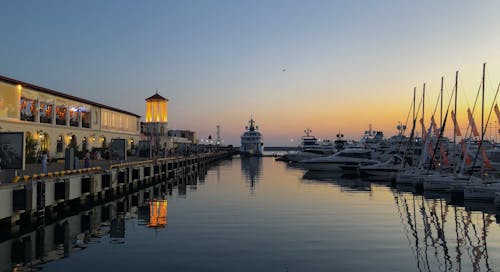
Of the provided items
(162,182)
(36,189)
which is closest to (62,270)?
(36,189)

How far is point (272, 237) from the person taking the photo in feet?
70.7

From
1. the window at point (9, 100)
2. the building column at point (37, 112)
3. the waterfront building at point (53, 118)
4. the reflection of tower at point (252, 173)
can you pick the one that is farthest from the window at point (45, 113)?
the reflection of tower at point (252, 173)

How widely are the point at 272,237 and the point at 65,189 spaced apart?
12247mm

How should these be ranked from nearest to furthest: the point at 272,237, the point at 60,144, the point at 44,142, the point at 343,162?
the point at 272,237
the point at 44,142
the point at 60,144
the point at 343,162

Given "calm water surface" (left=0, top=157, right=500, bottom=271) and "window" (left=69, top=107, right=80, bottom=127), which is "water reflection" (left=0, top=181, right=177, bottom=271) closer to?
"calm water surface" (left=0, top=157, right=500, bottom=271)

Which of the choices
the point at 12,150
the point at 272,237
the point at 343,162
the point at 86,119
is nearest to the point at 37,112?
the point at 86,119

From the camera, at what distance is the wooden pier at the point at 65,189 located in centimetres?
2136

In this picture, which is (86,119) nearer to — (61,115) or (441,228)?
(61,115)

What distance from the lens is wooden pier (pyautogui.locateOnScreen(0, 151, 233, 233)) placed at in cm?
2136

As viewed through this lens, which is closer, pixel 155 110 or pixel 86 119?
pixel 86 119

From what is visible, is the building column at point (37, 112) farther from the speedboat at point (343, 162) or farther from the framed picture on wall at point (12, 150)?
the speedboat at point (343, 162)

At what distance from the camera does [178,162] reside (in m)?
66.5

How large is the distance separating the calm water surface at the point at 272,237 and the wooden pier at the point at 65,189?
129cm

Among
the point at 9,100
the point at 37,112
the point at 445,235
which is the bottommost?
the point at 445,235
